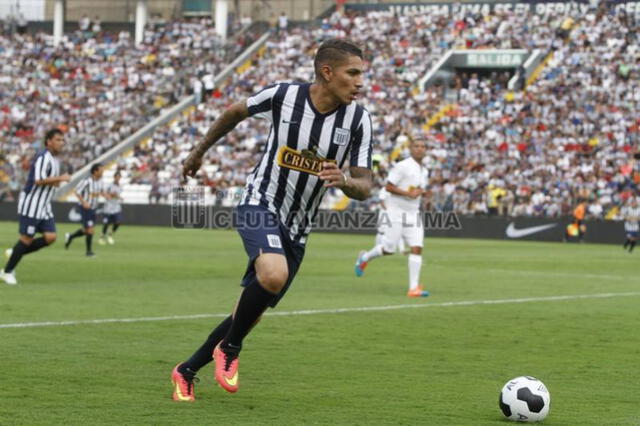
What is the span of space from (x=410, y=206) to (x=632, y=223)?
2126 cm

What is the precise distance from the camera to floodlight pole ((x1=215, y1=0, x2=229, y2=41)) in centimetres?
5984

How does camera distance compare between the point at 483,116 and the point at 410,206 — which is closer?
the point at 410,206

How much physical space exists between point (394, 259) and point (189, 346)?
1819cm

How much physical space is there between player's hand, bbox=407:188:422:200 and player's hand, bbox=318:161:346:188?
10334 mm

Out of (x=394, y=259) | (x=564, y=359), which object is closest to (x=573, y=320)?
(x=564, y=359)

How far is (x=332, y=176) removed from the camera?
733cm

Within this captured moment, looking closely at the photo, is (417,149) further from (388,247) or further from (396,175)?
(388,247)

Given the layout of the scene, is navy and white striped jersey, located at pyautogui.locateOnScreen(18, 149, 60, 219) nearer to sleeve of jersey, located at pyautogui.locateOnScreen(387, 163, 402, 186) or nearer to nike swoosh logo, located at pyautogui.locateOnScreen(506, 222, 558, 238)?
sleeve of jersey, located at pyautogui.locateOnScreen(387, 163, 402, 186)

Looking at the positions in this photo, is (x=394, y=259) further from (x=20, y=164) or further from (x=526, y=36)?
(x=20, y=164)

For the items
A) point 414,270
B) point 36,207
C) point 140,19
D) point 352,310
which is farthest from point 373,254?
point 140,19

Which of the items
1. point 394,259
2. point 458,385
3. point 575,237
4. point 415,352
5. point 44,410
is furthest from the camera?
point 575,237

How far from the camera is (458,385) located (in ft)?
28.7

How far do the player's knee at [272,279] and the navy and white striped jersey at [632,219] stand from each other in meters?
31.1

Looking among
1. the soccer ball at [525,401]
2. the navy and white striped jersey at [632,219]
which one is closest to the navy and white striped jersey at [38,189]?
the soccer ball at [525,401]
